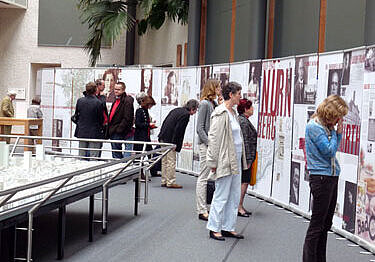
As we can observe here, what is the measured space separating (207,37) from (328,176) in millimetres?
12382

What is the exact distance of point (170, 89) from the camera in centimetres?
1409

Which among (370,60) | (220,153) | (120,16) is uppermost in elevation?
(120,16)

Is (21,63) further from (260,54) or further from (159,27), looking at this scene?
(260,54)

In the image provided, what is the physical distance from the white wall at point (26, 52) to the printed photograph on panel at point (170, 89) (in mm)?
10163

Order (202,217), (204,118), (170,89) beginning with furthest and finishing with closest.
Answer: (170,89) → (202,217) → (204,118)

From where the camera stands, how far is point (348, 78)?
774cm

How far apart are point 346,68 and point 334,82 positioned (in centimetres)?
35

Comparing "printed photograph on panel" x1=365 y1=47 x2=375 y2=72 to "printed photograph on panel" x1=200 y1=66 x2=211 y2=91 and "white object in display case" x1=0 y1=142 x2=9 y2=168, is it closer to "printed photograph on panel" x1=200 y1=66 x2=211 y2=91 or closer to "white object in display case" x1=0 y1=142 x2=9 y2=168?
"white object in display case" x1=0 y1=142 x2=9 y2=168

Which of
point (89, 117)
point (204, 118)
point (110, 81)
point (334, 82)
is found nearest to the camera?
point (334, 82)

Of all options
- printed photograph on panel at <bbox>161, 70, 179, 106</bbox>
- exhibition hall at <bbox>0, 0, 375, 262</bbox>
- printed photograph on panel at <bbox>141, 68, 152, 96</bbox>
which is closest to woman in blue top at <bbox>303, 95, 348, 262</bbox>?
exhibition hall at <bbox>0, 0, 375, 262</bbox>

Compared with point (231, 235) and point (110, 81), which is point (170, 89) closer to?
point (110, 81)

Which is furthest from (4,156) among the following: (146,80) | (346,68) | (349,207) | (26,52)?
(26,52)

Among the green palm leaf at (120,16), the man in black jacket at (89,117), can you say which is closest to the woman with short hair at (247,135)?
the man in black jacket at (89,117)

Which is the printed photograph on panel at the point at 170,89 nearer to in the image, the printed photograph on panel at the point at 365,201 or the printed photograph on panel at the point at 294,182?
the printed photograph on panel at the point at 294,182
